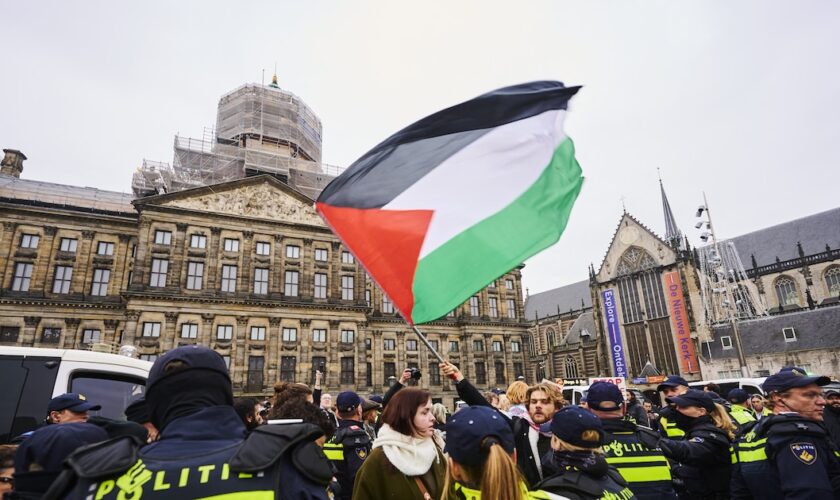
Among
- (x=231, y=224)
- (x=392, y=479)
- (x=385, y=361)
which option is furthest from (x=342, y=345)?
(x=392, y=479)

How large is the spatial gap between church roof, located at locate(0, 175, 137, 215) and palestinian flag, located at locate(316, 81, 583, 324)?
3640cm

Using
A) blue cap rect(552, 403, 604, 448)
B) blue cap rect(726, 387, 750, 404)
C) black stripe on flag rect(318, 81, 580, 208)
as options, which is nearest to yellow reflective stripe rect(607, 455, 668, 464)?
blue cap rect(552, 403, 604, 448)

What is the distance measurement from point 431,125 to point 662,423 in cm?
551

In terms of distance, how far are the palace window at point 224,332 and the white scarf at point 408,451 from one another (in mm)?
31808

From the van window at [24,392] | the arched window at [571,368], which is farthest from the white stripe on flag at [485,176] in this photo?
the arched window at [571,368]

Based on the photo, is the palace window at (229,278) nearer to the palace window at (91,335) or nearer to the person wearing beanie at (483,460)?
the palace window at (91,335)

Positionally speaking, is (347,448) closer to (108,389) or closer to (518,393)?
(518,393)

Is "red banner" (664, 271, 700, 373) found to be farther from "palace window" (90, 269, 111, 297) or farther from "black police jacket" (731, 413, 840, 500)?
"palace window" (90, 269, 111, 297)

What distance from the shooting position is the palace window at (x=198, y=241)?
32656 millimetres

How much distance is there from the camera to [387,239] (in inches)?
206

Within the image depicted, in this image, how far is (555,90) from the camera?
5801 millimetres

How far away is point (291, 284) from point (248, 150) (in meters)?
12.0

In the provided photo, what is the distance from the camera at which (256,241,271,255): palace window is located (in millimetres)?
34562

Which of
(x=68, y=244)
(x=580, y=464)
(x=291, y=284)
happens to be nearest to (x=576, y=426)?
(x=580, y=464)
